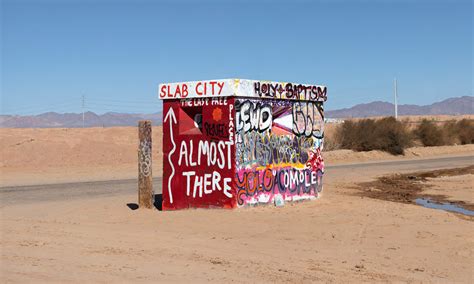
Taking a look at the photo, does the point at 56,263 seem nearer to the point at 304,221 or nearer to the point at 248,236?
the point at 248,236

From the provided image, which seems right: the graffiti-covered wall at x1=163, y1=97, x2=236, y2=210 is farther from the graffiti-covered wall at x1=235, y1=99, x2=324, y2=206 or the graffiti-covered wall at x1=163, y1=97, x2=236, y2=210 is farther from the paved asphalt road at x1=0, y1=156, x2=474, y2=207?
the paved asphalt road at x1=0, y1=156, x2=474, y2=207

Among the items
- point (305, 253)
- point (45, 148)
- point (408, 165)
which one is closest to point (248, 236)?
point (305, 253)

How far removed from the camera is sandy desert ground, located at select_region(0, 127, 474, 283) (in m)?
8.12

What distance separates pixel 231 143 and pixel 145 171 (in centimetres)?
251

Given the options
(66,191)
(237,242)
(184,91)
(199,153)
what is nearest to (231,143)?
(199,153)

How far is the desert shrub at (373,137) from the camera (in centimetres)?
4003

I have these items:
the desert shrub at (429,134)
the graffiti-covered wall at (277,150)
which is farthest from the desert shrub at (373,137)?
the graffiti-covered wall at (277,150)

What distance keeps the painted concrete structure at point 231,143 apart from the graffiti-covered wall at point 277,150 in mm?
22

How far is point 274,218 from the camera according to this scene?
13008 mm

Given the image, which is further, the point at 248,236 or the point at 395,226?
the point at 395,226

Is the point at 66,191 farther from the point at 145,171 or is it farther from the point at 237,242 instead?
the point at 237,242

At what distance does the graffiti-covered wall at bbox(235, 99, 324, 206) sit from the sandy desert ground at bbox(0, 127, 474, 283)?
0.56 metres

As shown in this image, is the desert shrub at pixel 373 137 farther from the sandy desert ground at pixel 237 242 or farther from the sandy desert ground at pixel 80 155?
the sandy desert ground at pixel 237 242

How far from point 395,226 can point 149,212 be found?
18.0ft
